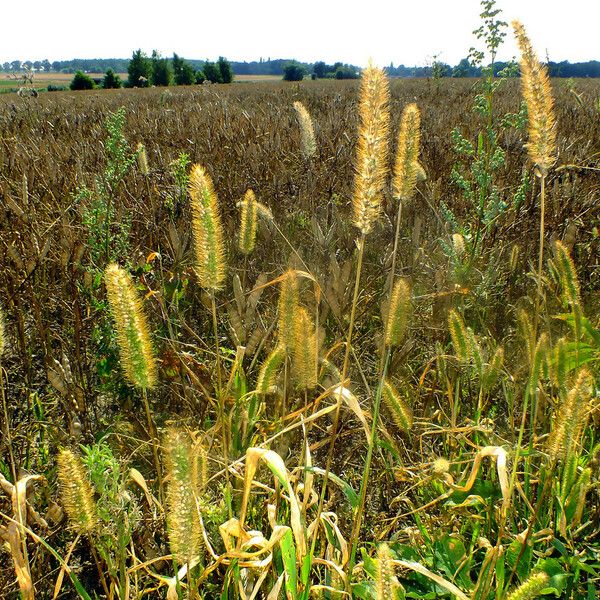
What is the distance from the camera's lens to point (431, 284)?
2.68 m

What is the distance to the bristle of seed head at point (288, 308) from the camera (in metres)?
1.34

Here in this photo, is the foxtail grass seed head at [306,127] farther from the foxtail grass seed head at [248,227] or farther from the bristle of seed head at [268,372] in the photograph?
the bristle of seed head at [268,372]

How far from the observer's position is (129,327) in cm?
106

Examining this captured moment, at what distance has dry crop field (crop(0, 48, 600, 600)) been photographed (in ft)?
3.58

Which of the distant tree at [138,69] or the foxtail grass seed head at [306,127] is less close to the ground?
the distant tree at [138,69]

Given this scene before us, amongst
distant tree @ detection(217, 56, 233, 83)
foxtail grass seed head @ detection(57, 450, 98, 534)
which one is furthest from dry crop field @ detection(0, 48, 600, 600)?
distant tree @ detection(217, 56, 233, 83)

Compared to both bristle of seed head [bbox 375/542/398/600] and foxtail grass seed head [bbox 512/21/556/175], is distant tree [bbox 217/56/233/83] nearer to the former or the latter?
foxtail grass seed head [bbox 512/21/556/175]

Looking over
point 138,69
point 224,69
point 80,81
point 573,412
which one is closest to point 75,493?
point 573,412

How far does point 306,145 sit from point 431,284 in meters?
0.83

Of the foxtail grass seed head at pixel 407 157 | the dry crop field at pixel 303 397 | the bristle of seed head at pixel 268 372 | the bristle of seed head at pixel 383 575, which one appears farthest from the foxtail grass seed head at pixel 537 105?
the bristle of seed head at pixel 383 575

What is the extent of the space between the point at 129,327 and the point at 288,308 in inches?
16.0

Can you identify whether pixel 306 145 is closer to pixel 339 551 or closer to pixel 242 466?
pixel 242 466

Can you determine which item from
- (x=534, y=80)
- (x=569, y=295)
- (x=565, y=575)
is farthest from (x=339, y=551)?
(x=534, y=80)

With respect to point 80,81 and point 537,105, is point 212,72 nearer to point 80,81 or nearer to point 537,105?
point 80,81
